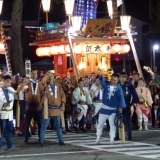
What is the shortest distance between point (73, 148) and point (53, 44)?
17.5m

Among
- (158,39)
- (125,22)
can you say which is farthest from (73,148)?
(158,39)

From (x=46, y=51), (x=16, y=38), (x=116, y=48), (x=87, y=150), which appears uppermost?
(x=16, y=38)

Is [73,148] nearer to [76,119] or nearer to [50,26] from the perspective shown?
[76,119]

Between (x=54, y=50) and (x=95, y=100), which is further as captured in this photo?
(x=54, y=50)

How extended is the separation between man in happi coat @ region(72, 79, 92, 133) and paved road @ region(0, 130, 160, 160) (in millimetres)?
1965

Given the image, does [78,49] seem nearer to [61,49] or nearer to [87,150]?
[61,49]

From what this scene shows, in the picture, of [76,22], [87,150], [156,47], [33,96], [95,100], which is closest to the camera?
[87,150]

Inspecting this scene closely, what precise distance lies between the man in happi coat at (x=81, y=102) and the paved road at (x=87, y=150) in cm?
197

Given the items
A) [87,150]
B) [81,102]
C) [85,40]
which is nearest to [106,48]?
[85,40]

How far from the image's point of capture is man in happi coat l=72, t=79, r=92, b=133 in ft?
62.1

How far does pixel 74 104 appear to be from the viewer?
62.9ft

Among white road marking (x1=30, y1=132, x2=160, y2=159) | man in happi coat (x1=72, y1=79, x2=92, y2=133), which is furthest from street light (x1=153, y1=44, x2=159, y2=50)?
white road marking (x1=30, y1=132, x2=160, y2=159)

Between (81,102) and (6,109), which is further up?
(81,102)

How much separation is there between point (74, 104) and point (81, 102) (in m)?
0.31
